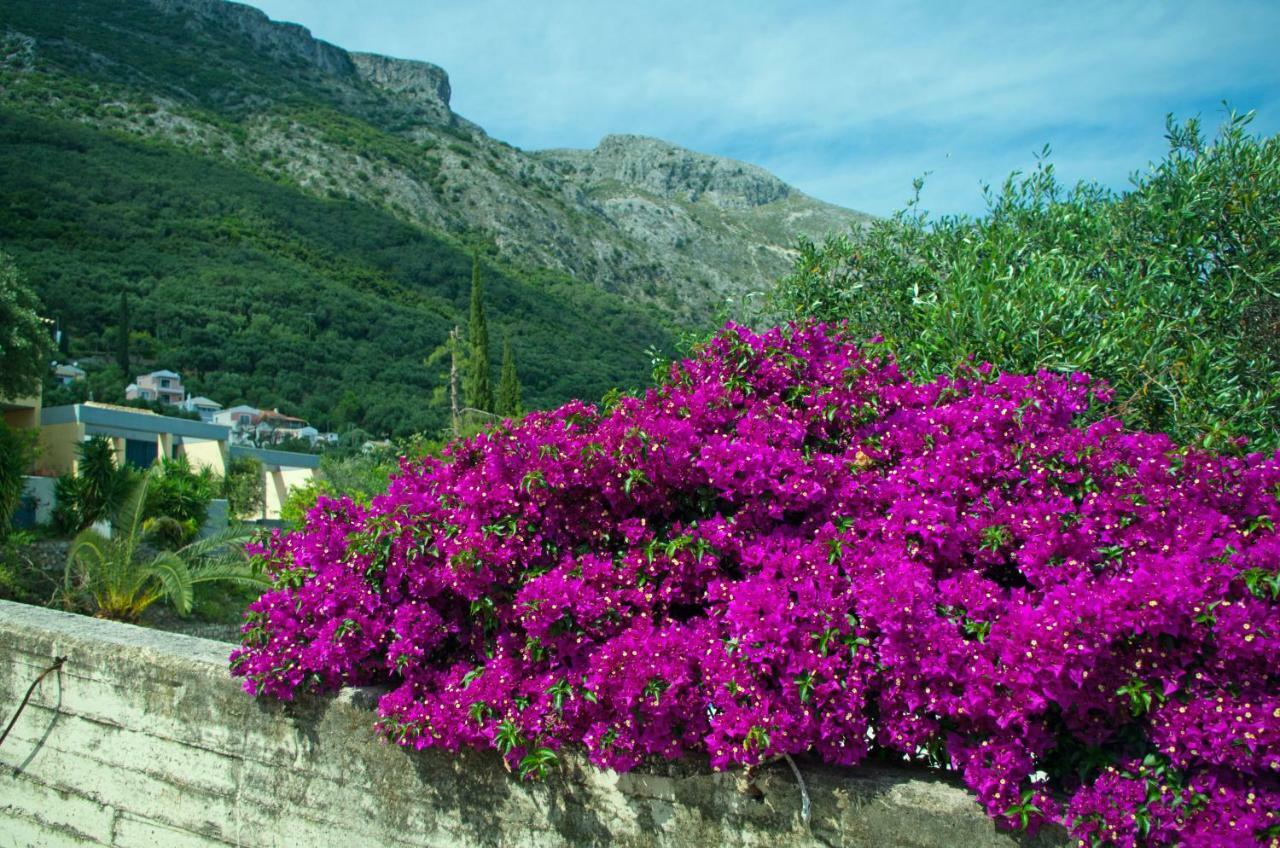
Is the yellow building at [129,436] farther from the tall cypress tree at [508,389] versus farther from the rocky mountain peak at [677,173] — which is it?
the rocky mountain peak at [677,173]

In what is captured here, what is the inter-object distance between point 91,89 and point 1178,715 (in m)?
98.3

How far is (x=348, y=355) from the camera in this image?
58.8 metres

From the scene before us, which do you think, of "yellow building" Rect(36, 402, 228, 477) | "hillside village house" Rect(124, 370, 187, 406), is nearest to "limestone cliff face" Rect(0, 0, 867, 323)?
"hillside village house" Rect(124, 370, 187, 406)

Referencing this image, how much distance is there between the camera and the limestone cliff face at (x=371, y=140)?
8544 centimetres

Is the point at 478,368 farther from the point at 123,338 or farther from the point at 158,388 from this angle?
the point at 123,338

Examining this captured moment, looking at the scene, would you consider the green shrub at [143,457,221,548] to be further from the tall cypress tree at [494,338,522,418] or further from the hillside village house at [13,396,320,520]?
the tall cypress tree at [494,338,522,418]

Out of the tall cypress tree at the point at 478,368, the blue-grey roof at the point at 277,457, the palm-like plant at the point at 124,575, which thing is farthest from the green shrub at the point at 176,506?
the tall cypress tree at the point at 478,368

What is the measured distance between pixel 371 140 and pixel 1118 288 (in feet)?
353

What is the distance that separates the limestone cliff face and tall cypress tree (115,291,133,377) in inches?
1415

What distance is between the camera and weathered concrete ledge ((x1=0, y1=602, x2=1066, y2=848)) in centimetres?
297

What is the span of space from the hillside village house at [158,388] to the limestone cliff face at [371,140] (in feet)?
132

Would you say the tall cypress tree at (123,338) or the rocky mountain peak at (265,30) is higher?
the rocky mountain peak at (265,30)

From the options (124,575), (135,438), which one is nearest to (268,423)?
(135,438)

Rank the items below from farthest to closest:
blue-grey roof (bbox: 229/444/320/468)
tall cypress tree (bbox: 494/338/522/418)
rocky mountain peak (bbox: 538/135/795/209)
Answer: rocky mountain peak (bbox: 538/135/795/209) < tall cypress tree (bbox: 494/338/522/418) < blue-grey roof (bbox: 229/444/320/468)
